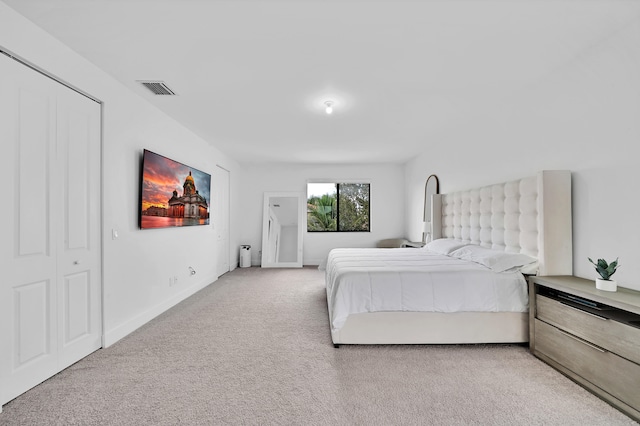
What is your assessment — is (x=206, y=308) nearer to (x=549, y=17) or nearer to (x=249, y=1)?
(x=249, y=1)

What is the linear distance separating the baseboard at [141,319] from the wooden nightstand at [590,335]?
378 centimetres

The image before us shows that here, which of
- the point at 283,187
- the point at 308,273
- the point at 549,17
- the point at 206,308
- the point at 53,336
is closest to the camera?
the point at 549,17

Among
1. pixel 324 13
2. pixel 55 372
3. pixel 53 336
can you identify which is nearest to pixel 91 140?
pixel 53 336

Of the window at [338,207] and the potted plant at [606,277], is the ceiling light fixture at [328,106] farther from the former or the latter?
the window at [338,207]

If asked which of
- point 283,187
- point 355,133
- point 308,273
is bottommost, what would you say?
point 308,273

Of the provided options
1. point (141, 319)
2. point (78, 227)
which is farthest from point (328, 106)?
point (141, 319)

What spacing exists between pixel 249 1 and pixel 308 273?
5.17 meters

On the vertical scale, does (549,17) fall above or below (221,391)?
above

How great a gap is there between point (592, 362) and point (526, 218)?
134cm

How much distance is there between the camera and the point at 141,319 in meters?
3.37

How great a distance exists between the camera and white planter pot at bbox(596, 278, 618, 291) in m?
2.07

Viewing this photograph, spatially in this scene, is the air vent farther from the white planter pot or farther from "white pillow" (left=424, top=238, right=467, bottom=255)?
the white planter pot

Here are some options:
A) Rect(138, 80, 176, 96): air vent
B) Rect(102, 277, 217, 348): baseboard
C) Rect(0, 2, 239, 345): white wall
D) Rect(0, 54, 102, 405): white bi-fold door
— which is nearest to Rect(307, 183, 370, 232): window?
Rect(102, 277, 217, 348): baseboard

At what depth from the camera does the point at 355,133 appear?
15.6ft
